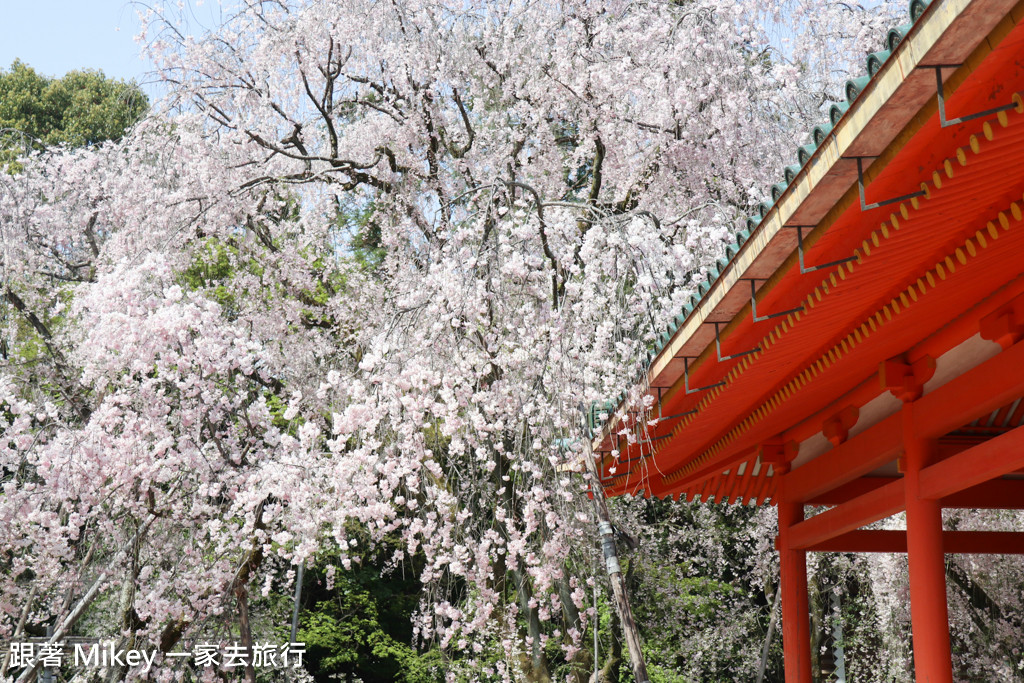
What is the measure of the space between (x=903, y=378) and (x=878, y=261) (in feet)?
3.31

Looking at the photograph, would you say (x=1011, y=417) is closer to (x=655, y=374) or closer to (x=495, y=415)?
(x=655, y=374)

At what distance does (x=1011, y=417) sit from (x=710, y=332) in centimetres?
181

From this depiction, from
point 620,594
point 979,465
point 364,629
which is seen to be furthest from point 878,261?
point 364,629

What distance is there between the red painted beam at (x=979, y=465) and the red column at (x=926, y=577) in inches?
3.6

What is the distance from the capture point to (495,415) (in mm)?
6082

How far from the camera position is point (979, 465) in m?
2.84

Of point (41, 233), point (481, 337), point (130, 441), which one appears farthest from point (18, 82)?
point (481, 337)

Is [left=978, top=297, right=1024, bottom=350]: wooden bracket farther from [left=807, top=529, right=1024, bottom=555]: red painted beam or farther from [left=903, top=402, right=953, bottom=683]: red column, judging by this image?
[left=807, top=529, right=1024, bottom=555]: red painted beam

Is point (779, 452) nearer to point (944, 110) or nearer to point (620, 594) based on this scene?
point (620, 594)

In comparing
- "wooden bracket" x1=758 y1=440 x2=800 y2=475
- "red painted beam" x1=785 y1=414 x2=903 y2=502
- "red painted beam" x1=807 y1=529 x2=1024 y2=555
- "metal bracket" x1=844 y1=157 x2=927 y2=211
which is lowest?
"red painted beam" x1=807 y1=529 x2=1024 y2=555

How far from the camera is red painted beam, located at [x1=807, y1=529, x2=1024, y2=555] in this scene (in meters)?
4.27

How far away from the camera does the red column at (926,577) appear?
119 inches

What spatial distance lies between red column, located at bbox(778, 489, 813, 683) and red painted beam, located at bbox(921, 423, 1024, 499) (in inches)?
73.7

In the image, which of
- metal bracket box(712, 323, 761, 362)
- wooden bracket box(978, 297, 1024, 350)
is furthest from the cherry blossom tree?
wooden bracket box(978, 297, 1024, 350)
